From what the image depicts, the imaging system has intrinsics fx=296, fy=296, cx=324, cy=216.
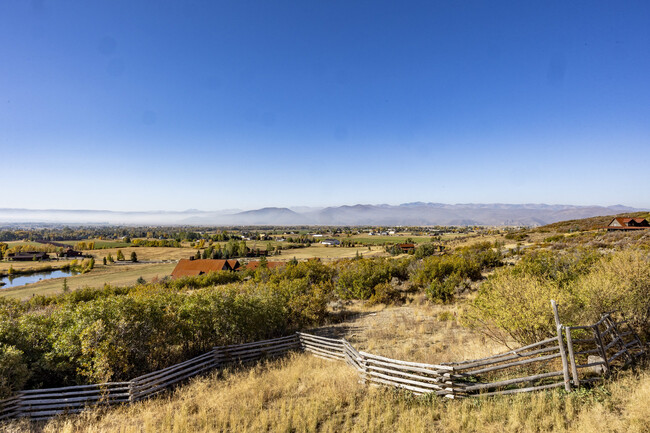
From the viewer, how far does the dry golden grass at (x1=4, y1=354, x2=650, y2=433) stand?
6.86m

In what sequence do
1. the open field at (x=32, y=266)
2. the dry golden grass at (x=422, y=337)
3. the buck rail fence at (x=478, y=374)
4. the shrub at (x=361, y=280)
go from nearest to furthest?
the buck rail fence at (x=478, y=374) < the dry golden grass at (x=422, y=337) < the shrub at (x=361, y=280) < the open field at (x=32, y=266)

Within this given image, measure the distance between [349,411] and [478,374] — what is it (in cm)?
447

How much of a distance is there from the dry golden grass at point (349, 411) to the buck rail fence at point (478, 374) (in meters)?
0.42

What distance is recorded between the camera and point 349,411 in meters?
8.58

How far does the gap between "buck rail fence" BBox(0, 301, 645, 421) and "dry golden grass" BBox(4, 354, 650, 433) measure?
42 centimetres

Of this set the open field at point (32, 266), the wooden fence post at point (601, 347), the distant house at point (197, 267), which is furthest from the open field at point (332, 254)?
the open field at point (32, 266)

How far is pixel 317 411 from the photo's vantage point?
27.6ft

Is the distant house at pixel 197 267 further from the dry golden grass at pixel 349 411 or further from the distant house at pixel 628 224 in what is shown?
the distant house at pixel 628 224

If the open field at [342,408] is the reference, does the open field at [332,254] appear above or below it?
below

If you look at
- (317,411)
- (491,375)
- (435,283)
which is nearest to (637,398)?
(491,375)

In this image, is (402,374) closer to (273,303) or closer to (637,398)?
(637,398)

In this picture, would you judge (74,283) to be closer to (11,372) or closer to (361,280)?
(361,280)

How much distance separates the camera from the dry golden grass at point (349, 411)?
6855 millimetres

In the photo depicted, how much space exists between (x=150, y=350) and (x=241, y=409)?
6230mm
